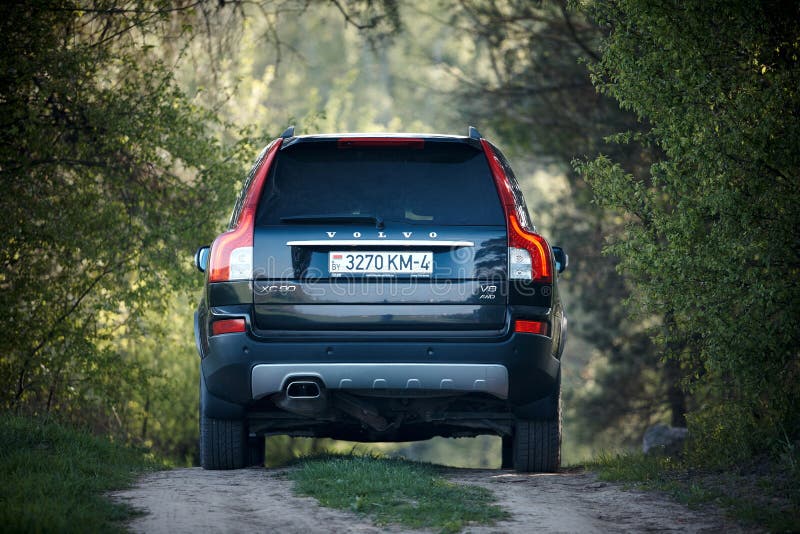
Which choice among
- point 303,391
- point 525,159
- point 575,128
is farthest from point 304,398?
point 525,159

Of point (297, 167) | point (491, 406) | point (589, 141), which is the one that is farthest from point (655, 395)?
point (297, 167)

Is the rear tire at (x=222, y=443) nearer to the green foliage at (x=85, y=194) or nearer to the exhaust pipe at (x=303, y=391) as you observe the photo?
the exhaust pipe at (x=303, y=391)

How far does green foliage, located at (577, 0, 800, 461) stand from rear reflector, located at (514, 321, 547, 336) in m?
1.44

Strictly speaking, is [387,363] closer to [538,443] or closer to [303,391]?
[303,391]

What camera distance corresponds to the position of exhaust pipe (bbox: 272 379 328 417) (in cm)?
631

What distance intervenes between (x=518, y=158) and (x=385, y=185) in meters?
11.3

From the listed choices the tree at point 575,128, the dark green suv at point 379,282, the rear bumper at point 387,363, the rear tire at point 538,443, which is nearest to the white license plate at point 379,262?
the dark green suv at point 379,282

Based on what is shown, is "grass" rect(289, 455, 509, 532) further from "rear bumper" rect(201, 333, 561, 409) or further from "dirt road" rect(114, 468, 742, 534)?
"rear bumper" rect(201, 333, 561, 409)

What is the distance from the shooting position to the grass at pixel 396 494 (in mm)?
5427

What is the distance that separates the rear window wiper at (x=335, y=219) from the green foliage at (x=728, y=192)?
2290mm

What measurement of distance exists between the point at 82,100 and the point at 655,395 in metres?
11.4

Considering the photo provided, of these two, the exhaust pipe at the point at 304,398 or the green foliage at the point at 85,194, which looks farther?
the green foliage at the point at 85,194

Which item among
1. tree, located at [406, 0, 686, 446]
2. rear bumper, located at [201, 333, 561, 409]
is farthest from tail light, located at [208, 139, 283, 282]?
tree, located at [406, 0, 686, 446]

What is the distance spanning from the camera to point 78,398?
11062 millimetres
